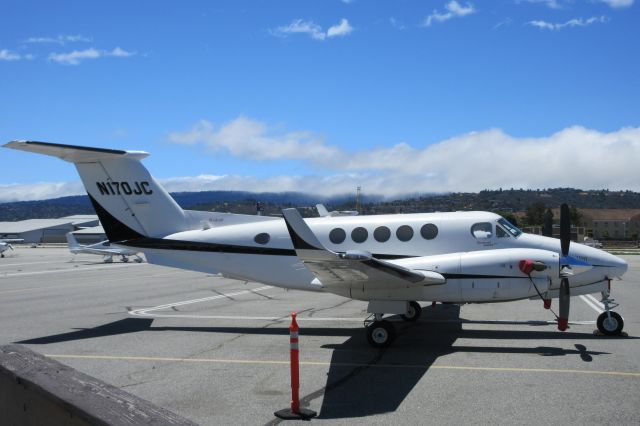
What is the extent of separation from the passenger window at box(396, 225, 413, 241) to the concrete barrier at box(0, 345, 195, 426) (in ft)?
33.7

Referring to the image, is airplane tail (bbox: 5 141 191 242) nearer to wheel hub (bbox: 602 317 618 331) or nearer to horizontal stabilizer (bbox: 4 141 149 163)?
horizontal stabilizer (bbox: 4 141 149 163)

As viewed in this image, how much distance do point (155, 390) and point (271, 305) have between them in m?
10.7

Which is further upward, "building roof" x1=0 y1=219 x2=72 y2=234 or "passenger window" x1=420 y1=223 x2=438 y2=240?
"passenger window" x1=420 y1=223 x2=438 y2=240

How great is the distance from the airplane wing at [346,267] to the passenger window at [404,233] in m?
1.62

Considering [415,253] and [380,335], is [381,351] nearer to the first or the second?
[380,335]

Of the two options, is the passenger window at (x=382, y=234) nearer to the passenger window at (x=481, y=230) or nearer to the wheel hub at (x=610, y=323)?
the passenger window at (x=481, y=230)

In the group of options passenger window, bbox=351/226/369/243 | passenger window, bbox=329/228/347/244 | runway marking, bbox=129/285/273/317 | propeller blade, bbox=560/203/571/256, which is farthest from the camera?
runway marking, bbox=129/285/273/317

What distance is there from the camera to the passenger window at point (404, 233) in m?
13.4

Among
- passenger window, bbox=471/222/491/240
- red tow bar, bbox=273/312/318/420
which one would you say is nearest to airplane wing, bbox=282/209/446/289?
passenger window, bbox=471/222/491/240

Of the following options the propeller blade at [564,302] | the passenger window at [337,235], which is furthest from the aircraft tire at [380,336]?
the propeller blade at [564,302]

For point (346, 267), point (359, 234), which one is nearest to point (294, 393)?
point (346, 267)

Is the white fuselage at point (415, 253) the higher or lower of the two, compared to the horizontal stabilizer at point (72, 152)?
lower

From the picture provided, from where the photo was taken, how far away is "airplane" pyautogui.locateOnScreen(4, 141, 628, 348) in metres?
11.4

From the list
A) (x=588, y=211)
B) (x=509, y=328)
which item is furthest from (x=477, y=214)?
(x=588, y=211)
